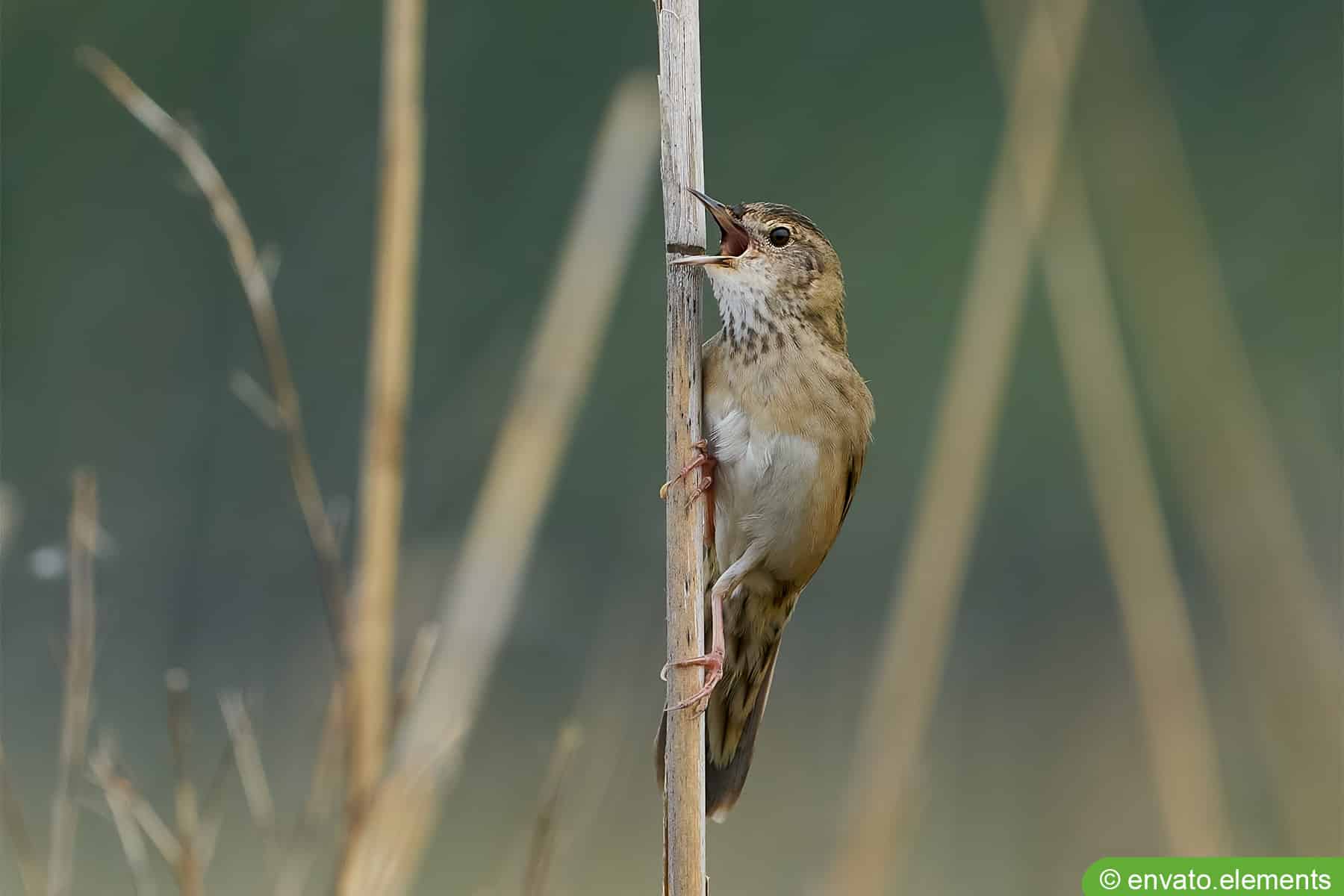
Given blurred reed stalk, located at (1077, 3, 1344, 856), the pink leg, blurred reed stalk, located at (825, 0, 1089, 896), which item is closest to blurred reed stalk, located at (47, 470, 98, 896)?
the pink leg

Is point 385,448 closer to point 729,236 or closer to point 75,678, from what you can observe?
point 75,678

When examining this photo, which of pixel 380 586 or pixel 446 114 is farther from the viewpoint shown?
pixel 446 114

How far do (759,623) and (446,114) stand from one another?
473cm

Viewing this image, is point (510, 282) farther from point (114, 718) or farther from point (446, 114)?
point (114, 718)

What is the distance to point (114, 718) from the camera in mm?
5594

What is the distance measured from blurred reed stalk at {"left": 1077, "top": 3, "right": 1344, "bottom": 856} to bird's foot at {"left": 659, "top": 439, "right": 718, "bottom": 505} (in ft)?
3.15

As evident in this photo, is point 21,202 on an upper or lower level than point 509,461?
upper

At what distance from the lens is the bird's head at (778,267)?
275 cm

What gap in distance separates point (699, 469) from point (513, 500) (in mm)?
426

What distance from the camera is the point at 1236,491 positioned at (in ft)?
9.25

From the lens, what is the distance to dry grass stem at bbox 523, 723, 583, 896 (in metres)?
1.94

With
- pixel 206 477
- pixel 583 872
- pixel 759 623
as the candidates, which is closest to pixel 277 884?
pixel 759 623

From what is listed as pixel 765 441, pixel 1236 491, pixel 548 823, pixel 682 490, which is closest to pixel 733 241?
pixel 765 441

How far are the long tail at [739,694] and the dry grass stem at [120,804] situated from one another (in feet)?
3.43
